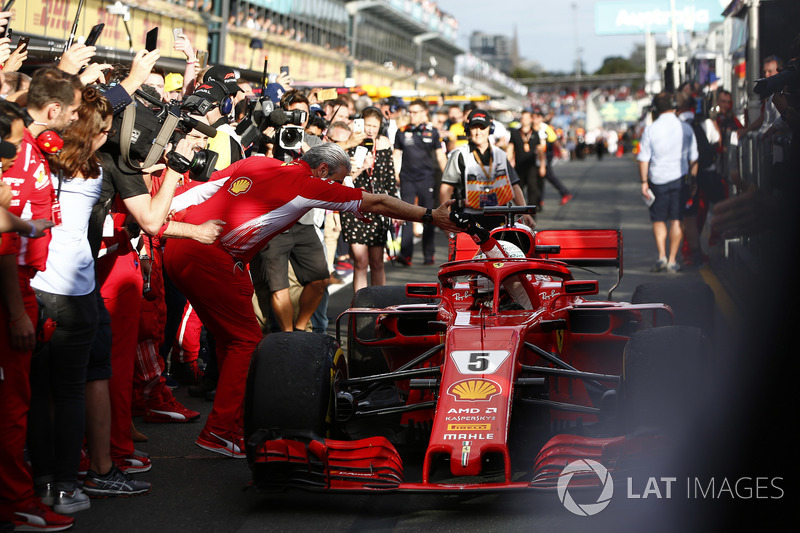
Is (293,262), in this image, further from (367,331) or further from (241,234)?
(241,234)

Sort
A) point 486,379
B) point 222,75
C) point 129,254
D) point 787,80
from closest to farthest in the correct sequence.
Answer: point 486,379, point 129,254, point 787,80, point 222,75

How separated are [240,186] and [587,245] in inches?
114

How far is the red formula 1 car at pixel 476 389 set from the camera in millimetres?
5023

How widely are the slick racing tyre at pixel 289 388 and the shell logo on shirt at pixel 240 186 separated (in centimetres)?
105

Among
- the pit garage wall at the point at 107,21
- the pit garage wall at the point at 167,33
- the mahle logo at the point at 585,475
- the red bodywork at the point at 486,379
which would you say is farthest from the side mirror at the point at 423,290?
the pit garage wall at the point at 107,21

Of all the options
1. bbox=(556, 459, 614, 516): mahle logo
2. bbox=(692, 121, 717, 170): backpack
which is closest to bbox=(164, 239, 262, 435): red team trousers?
bbox=(556, 459, 614, 516): mahle logo

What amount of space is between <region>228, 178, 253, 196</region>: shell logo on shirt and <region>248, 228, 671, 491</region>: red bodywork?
0.99m

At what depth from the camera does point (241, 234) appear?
20.3 feet

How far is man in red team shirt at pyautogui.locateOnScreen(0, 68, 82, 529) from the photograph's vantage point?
15.7 ft

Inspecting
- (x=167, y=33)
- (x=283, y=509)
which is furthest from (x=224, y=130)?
(x=167, y=33)

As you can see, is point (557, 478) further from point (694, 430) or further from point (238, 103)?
point (238, 103)

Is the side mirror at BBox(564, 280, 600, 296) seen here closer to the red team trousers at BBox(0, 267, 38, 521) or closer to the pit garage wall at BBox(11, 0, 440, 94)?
the red team trousers at BBox(0, 267, 38, 521)

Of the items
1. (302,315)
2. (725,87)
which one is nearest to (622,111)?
(725,87)

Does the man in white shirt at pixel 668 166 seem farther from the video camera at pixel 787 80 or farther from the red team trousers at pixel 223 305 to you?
the red team trousers at pixel 223 305
